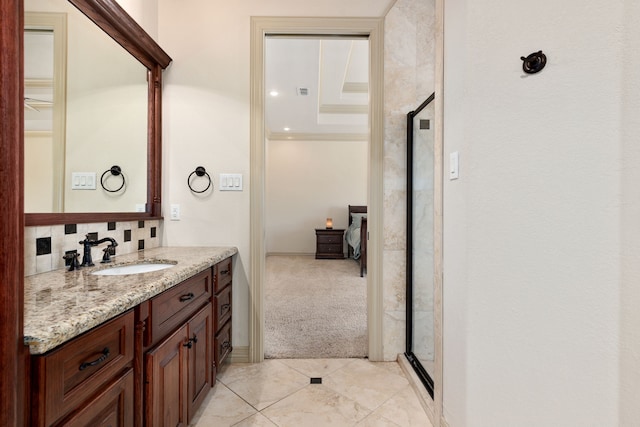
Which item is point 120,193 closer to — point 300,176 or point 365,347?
point 365,347

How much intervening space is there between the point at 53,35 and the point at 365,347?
261cm

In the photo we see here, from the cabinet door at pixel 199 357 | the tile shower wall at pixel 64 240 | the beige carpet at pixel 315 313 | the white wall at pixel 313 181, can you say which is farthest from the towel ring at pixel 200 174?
the white wall at pixel 313 181

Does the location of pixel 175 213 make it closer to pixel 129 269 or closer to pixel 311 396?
pixel 129 269

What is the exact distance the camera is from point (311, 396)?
5.72 ft

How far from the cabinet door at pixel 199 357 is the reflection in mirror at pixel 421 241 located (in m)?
1.30

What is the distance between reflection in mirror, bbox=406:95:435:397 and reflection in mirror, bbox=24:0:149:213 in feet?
6.08

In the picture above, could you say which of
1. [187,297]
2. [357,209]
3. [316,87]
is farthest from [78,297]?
[357,209]

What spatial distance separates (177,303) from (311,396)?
3.38ft

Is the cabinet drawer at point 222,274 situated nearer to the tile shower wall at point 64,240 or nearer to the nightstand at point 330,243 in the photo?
the tile shower wall at point 64,240

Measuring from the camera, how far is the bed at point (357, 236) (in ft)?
15.8
